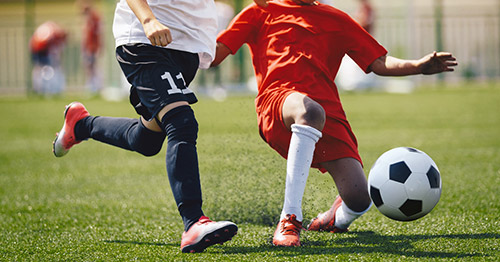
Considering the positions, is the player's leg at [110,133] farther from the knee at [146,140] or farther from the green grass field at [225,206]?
the green grass field at [225,206]

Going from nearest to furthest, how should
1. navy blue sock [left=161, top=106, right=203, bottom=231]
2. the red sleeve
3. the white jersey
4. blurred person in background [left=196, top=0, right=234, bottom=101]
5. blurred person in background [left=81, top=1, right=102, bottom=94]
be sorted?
navy blue sock [left=161, top=106, right=203, bottom=231]
the white jersey
the red sleeve
blurred person in background [left=196, top=0, right=234, bottom=101]
blurred person in background [left=81, top=1, right=102, bottom=94]

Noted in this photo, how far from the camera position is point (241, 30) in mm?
3320

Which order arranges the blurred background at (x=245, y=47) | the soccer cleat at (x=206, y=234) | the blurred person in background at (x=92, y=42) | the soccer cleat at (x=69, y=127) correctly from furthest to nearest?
the blurred person in background at (x=92, y=42) → the blurred background at (x=245, y=47) → the soccer cleat at (x=69, y=127) → the soccer cleat at (x=206, y=234)

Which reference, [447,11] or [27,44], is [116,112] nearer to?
[27,44]

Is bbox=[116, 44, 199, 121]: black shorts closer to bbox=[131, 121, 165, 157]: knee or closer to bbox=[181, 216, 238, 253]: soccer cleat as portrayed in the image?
bbox=[131, 121, 165, 157]: knee

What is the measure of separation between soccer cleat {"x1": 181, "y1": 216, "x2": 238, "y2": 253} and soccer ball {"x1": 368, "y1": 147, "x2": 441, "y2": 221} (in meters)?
0.76

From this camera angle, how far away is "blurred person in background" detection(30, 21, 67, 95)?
17.2m

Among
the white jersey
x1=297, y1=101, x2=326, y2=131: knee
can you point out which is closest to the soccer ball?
x1=297, y1=101, x2=326, y2=131: knee

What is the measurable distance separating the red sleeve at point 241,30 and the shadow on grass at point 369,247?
41.7 inches

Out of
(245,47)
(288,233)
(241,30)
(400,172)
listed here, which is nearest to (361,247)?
(288,233)

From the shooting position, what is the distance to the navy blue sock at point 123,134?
318 centimetres

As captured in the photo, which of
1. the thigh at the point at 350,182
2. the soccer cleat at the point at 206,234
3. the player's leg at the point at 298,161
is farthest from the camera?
the thigh at the point at 350,182

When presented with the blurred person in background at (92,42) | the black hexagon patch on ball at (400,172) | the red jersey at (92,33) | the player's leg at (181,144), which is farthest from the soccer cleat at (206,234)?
the red jersey at (92,33)

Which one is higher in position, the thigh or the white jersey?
the white jersey
